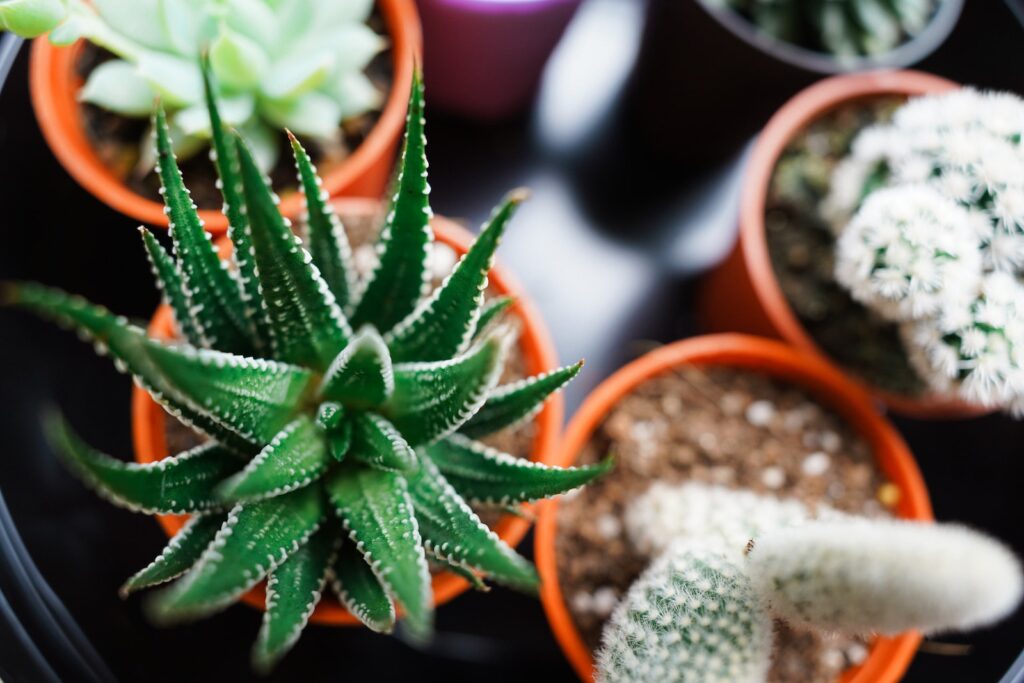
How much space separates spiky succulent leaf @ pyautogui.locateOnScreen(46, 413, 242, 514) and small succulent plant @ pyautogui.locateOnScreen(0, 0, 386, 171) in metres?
0.28

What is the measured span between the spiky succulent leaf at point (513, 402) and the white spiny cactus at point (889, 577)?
6.5 inches

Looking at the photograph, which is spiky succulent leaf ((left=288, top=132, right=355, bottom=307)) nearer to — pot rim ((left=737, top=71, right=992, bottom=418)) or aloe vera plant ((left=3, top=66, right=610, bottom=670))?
aloe vera plant ((left=3, top=66, right=610, bottom=670))

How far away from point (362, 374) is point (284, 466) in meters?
0.06

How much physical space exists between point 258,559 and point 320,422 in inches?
3.2

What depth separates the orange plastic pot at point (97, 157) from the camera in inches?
29.9

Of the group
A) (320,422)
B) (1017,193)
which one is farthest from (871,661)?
(320,422)

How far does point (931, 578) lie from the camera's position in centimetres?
43

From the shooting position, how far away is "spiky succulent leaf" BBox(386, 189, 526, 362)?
20.0 inches

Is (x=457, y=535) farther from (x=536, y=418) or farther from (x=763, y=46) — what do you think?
(x=763, y=46)

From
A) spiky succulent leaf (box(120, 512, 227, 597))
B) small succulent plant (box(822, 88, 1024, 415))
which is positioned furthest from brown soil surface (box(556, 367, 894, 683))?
spiky succulent leaf (box(120, 512, 227, 597))

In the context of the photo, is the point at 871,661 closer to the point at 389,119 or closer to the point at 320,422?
the point at 320,422

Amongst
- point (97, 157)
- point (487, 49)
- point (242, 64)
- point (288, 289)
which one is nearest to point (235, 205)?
point (288, 289)

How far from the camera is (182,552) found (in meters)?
0.54

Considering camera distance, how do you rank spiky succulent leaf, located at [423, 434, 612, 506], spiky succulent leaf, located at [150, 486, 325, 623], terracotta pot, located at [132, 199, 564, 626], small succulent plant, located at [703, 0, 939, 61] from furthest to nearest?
small succulent plant, located at [703, 0, 939, 61], terracotta pot, located at [132, 199, 564, 626], spiky succulent leaf, located at [423, 434, 612, 506], spiky succulent leaf, located at [150, 486, 325, 623]
